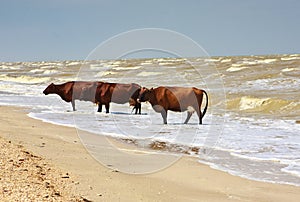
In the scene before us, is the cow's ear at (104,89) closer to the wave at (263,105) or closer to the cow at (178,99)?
the cow at (178,99)

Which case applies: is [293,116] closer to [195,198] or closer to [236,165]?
[236,165]

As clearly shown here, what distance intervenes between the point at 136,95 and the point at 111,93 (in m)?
1.68

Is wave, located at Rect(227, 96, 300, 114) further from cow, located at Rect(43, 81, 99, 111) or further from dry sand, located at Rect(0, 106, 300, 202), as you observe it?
dry sand, located at Rect(0, 106, 300, 202)

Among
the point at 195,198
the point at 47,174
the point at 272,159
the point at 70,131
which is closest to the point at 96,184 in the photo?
the point at 47,174

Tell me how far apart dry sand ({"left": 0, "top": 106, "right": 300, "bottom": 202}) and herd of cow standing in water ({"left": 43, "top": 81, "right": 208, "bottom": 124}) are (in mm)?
7914

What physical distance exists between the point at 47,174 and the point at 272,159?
480 cm

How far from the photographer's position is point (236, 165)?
26.3 ft

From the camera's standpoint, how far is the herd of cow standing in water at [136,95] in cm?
1570

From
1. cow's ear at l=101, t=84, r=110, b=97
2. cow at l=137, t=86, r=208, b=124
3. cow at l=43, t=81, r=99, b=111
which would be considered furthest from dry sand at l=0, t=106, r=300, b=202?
cow at l=43, t=81, r=99, b=111

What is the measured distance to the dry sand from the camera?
4750mm

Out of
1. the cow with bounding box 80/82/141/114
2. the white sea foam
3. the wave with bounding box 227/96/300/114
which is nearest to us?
the wave with bounding box 227/96/300/114

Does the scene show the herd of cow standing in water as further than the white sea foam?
No

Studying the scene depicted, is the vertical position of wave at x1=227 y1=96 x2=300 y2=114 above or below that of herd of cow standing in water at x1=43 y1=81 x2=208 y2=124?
below

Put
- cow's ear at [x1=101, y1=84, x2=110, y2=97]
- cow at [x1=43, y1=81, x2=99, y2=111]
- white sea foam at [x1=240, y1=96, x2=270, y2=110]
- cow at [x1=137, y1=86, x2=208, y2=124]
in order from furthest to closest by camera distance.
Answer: white sea foam at [x1=240, y1=96, x2=270, y2=110] → cow at [x1=43, y1=81, x2=99, y2=111] → cow's ear at [x1=101, y1=84, x2=110, y2=97] → cow at [x1=137, y1=86, x2=208, y2=124]
